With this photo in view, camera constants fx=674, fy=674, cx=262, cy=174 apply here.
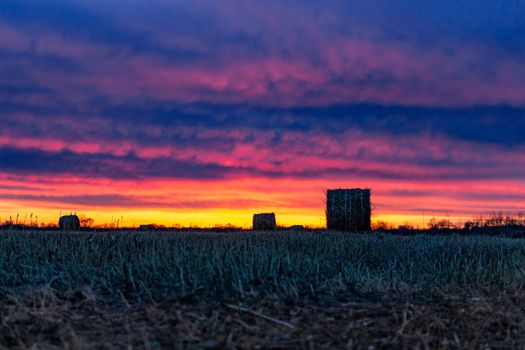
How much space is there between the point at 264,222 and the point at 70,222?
283 inches

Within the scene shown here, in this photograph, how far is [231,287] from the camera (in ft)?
22.9

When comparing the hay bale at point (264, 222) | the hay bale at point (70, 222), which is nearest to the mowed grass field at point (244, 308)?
the hay bale at point (70, 222)

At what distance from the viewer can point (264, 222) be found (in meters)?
25.3

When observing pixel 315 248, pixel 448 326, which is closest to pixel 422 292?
pixel 448 326

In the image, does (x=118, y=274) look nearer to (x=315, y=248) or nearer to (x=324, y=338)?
(x=324, y=338)

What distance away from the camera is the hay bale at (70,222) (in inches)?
974

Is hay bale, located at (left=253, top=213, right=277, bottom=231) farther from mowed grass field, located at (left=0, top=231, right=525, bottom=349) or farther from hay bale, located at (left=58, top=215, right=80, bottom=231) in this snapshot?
mowed grass field, located at (left=0, top=231, right=525, bottom=349)

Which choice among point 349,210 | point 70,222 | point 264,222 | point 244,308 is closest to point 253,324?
point 244,308

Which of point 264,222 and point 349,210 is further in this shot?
point 264,222

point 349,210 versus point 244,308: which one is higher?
point 349,210

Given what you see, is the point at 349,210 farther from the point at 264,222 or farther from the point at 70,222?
the point at 70,222

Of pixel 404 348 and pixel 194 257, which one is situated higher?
pixel 194 257

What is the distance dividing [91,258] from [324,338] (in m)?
5.47

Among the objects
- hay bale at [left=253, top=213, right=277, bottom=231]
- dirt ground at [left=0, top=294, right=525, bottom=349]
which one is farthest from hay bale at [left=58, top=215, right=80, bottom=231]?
dirt ground at [left=0, top=294, right=525, bottom=349]
